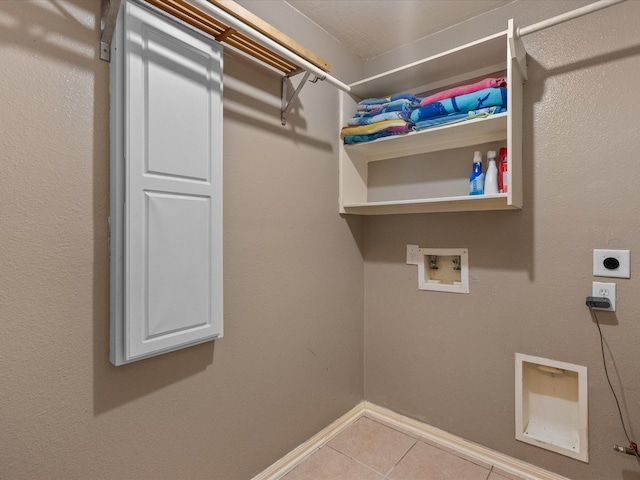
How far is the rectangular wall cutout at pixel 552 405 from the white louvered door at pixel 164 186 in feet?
4.76

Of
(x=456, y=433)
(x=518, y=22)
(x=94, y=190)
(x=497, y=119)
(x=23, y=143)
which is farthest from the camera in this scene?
(x=456, y=433)

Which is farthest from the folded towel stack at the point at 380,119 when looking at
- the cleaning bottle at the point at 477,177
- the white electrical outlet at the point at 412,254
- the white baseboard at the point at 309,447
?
the white baseboard at the point at 309,447

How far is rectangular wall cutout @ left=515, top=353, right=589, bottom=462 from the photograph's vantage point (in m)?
1.43

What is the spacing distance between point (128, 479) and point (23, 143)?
1.07 meters


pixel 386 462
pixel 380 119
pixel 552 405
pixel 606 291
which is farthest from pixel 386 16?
pixel 386 462

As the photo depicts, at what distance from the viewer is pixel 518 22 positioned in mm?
1550

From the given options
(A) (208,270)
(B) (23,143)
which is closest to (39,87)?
(B) (23,143)

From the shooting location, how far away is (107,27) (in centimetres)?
98

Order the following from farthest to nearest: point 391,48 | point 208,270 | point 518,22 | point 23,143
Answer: point 391,48, point 518,22, point 208,270, point 23,143

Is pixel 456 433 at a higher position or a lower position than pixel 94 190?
lower

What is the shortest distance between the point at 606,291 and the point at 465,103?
0.97m

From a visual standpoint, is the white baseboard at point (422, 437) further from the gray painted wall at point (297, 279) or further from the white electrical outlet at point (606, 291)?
the white electrical outlet at point (606, 291)

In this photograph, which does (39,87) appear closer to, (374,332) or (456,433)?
(374,332)

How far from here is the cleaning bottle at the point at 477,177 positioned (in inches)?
61.6
